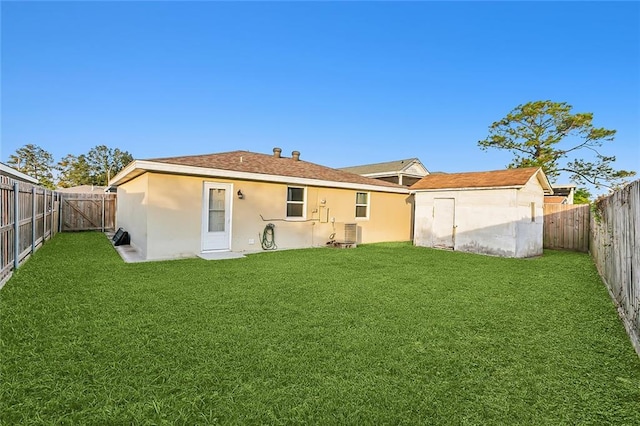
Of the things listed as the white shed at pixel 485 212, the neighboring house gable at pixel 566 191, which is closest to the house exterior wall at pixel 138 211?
the white shed at pixel 485 212

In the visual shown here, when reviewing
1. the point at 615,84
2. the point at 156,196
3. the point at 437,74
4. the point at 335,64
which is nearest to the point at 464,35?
the point at 437,74

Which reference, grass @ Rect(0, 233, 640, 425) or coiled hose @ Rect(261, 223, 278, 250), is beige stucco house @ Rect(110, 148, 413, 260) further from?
grass @ Rect(0, 233, 640, 425)

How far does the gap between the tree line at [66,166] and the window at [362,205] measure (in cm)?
3732

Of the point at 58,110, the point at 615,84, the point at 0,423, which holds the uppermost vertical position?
the point at 615,84

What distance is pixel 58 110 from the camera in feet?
49.9

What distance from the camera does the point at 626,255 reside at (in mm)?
4148

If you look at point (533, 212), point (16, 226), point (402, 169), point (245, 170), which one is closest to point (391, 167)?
point (402, 169)

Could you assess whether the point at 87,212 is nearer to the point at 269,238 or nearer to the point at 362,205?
the point at 269,238

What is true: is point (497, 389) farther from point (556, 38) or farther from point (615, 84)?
point (615, 84)

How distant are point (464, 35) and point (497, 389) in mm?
12926

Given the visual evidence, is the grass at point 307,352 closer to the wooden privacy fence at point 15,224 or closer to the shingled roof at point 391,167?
the wooden privacy fence at point 15,224

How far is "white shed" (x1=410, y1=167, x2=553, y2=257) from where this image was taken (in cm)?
999

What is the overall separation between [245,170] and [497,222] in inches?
325

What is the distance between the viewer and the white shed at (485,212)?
9.99m
